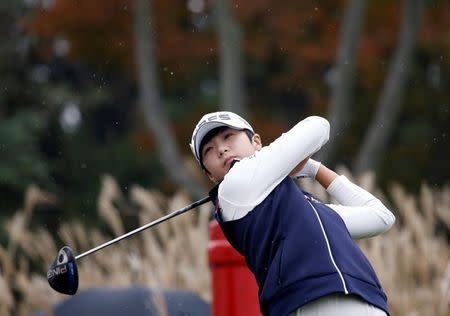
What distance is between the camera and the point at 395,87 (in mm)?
14094

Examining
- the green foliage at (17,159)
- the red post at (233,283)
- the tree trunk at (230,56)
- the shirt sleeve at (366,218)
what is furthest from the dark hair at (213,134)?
the green foliage at (17,159)

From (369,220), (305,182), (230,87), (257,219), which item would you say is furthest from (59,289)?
(230,87)

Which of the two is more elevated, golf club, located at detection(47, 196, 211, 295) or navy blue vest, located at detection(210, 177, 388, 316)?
golf club, located at detection(47, 196, 211, 295)

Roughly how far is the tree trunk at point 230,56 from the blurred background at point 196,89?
18 mm

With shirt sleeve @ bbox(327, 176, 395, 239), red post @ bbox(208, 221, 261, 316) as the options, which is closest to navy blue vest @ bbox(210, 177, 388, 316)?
shirt sleeve @ bbox(327, 176, 395, 239)

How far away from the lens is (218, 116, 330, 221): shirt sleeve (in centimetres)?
314

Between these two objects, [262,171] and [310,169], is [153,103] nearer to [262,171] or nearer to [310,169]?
[310,169]

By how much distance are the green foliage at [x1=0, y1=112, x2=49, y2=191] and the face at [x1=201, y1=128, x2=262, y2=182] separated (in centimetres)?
1243

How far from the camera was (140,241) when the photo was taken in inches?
596

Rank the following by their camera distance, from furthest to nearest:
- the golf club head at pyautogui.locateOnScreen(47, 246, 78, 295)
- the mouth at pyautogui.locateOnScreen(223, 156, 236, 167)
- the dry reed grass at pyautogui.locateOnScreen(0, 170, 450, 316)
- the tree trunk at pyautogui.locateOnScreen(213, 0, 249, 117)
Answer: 1. the tree trunk at pyautogui.locateOnScreen(213, 0, 249, 117)
2. the dry reed grass at pyautogui.locateOnScreen(0, 170, 450, 316)
3. the golf club head at pyautogui.locateOnScreen(47, 246, 78, 295)
4. the mouth at pyautogui.locateOnScreen(223, 156, 236, 167)

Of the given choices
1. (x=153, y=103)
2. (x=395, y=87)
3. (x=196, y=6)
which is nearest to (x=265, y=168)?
(x=395, y=87)

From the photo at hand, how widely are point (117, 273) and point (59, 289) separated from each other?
143 inches

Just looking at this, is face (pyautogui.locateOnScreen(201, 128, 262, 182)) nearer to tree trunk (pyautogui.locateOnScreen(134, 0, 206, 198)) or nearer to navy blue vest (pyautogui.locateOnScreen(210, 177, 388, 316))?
navy blue vest (pyautogui.locateOnScreen(210, 177, 388, 316))

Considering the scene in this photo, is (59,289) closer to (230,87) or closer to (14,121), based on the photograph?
(230,87)
